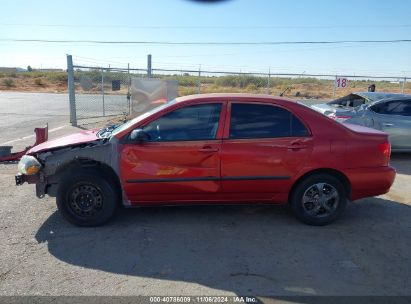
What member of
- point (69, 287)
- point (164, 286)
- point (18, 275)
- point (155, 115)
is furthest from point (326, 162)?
point (18, 275)

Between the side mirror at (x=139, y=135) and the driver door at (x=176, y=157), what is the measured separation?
5cm

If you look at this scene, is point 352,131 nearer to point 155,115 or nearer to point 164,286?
point 155,115

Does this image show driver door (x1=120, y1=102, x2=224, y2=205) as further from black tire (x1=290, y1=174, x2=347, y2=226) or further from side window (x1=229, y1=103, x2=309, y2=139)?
black tire (x1=290, y1=174, x2=347, y2=226)

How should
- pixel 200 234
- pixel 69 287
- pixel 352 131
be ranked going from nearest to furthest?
pixel 69 287, pixel 200 234, pixel 352 131

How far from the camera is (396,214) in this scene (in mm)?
Result: 5070

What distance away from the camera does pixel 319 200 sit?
15.0 ft

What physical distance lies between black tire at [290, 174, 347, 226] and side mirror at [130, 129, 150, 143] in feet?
6.29

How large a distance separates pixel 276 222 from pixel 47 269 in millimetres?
2656

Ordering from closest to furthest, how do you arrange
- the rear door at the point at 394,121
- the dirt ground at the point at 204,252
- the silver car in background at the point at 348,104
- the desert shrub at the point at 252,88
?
the dirt ground at the point at 204,252 → the rear door at the point at 394,121 → the silver car in background at the point at 348,104 → the desert shrub at the point at 252,88

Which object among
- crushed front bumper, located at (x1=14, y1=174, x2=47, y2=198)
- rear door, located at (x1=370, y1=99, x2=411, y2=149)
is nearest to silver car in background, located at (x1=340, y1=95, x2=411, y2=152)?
rear door, located at (x1=370, y1=99, x2=411, y2=149)

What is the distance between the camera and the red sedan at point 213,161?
4.32 m

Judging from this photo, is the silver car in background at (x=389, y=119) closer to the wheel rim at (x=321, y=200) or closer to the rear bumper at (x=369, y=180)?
the rear bumper at (x=369, y=180)

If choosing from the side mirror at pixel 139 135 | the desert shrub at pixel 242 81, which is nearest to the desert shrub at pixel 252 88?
the desert shrub at pixel 242 81

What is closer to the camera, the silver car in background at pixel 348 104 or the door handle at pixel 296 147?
the door handle at pixel 296 147
